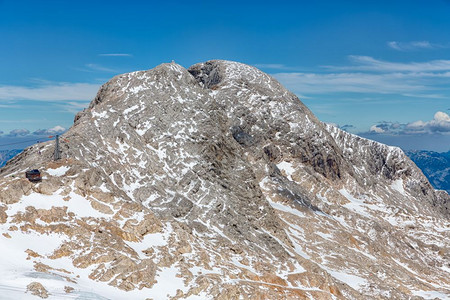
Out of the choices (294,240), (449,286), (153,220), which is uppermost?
(153,220)

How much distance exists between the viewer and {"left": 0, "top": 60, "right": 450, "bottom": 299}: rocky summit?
6600 centimetres

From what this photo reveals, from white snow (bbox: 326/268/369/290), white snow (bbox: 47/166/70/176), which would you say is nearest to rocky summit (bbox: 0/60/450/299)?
white snow (bbox: 47/166/70/176)

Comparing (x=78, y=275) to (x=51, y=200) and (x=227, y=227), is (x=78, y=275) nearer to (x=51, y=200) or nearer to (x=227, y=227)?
(x=51, y=200)

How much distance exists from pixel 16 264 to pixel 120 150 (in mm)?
50107

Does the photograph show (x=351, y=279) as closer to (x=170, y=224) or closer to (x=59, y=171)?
(x=170, y=224)

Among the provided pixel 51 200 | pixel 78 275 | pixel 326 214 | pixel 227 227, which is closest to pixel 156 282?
pixel 78 275

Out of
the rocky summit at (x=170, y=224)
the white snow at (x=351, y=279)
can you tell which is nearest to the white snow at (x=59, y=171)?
the rocky summit at (x=170, y=224)

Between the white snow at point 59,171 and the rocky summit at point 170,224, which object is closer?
the rocky summit at point 170,224

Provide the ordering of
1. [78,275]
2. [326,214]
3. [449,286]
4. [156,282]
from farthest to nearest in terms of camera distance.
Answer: [326,214], [449,286], [156,282], [78,275]

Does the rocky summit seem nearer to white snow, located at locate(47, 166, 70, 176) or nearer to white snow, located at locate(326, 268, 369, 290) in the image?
white snow, located at locate(47, 166, 70, 176)

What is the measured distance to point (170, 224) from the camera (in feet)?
293

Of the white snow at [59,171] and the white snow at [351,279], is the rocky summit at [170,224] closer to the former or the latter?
the white snow at [59,171]

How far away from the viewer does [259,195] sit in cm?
12356

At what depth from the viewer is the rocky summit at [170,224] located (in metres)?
66.0
